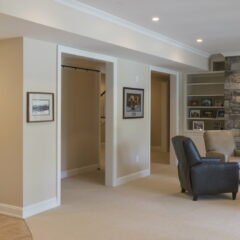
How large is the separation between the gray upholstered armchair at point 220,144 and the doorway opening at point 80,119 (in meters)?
2.11

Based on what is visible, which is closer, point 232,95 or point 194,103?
point 232,95

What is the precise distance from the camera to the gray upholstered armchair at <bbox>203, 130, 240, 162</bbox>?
6.92 m

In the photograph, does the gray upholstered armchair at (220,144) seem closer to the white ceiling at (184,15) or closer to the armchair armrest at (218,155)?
the armchair armrest at (218,155)

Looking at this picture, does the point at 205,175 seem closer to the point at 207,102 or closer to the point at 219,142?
the point at 219,142

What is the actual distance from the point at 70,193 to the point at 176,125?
12.2 ft

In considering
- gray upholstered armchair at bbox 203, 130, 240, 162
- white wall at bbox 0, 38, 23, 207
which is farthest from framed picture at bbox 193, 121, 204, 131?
white wall at bbox 0, 38, 23, 207

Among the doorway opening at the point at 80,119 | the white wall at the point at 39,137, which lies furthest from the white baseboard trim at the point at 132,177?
the white wall at the point at 39,137

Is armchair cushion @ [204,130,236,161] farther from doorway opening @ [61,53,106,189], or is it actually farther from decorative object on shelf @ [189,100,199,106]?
doorway opening @ [61,53,106,189]

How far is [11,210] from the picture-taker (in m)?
4.72

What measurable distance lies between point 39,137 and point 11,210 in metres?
0.99

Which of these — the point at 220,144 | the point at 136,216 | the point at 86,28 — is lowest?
the point at 136,216

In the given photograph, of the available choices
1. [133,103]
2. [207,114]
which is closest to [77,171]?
[133,103]

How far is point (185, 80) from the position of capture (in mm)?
8914

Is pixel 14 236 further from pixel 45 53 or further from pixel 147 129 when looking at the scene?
pixel 147 129
